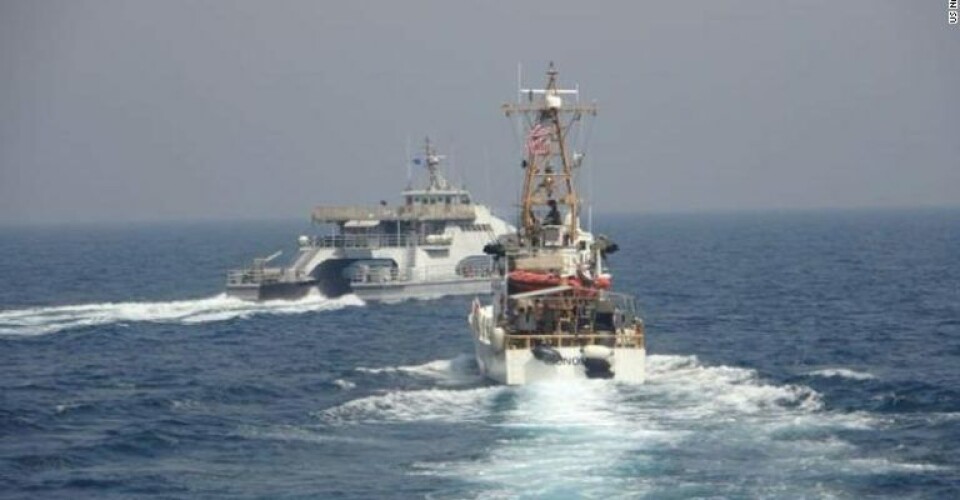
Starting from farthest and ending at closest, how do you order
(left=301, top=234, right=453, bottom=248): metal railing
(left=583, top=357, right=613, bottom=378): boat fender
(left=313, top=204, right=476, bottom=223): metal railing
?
(left=313, top=204, right=476, bottom=223): metal railing
(left=301, top=234, right=453, bottom=248): metal railing
(left=583, top=357, right=613, bottom=378): boat fender

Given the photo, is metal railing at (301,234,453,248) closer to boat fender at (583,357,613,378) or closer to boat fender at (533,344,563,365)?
boat fender at (533,344,563,365)

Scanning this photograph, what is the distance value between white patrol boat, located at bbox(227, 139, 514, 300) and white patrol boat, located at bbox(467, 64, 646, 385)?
1287 inches

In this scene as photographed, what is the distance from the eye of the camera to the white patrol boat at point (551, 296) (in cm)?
5609

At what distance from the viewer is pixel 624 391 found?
179 feet

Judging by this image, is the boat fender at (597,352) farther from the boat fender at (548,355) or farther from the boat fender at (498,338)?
the boat fender at (498,338)

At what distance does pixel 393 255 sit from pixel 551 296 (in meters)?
48.0

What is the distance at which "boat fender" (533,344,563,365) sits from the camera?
5547cm

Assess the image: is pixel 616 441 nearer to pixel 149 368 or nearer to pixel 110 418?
pixel 110 418

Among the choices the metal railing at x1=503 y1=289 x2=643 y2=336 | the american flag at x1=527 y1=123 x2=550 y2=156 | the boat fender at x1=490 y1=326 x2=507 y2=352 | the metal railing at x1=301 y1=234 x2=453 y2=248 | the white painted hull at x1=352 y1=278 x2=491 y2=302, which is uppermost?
the american flag at x1=527 y1=123 x2=550 y2=156

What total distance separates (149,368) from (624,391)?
24107mm

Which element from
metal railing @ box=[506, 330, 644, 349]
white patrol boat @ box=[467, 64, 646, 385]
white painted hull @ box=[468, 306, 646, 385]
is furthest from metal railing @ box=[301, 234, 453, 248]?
metal railing @ box=[506, 330, 644, 349]

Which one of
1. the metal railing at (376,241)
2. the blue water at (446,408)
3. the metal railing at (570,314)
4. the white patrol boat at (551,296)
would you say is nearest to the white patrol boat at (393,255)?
the metal railing at (376,241)

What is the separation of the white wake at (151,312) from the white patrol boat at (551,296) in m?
27.8

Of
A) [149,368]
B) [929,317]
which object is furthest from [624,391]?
[929,317]
